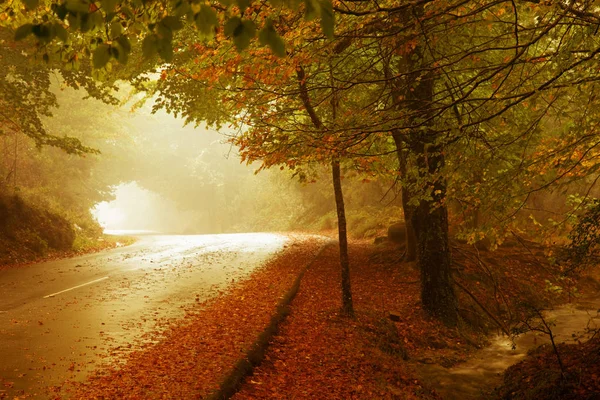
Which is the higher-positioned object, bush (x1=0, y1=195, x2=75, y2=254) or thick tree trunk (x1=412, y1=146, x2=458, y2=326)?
bush (x1=0, y1=195, x2=75, y2=254)

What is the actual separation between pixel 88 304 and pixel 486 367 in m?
8.50

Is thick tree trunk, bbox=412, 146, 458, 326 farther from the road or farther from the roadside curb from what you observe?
the road

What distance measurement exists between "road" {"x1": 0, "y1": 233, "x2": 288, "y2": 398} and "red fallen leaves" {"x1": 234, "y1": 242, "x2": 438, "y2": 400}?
231 centimetres

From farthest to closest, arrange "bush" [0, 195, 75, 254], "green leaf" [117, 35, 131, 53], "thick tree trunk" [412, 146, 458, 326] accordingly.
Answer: "bush" [0, 195, 75, 254] → "thick tree trunk" [412, 146, 458, 326] → "green leaf" [117, 35, 131, 53]

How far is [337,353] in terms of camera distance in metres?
8.55

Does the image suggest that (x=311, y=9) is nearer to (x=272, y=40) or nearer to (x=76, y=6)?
(x=272, y=40)

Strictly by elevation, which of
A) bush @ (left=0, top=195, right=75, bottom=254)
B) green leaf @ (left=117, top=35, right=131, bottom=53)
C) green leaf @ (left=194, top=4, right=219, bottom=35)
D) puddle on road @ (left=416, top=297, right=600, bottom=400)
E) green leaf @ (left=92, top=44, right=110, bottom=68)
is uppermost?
green leaf @ (left=194, top=4, right=219, bottom=35)

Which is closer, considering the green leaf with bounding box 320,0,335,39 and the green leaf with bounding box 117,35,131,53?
the green leaf with bounding box 320,0,335,39

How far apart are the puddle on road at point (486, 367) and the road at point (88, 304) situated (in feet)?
17.1

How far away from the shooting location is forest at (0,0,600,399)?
547 cm

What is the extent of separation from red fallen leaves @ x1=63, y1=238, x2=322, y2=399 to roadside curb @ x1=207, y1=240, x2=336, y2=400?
109mm

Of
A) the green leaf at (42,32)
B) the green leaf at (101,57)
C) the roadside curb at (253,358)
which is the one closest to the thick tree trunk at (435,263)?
the roadside curb at (253,358)

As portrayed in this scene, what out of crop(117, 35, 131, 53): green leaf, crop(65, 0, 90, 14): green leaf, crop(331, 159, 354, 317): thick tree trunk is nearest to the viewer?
crop(65, 0, 90, 14): green leaf

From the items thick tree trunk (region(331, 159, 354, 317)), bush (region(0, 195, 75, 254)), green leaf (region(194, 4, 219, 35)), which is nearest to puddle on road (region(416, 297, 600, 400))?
thick tree trunk (region(331, 159, 354, 317))
